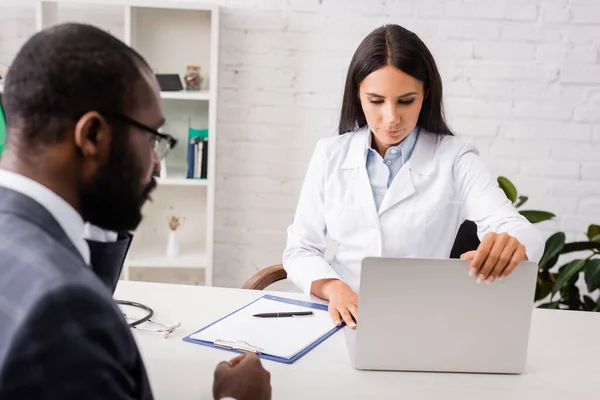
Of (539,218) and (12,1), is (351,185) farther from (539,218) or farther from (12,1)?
(12,1)

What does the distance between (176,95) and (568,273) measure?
1736 millimetres

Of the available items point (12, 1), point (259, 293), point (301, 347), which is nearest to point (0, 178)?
point (301, 347)

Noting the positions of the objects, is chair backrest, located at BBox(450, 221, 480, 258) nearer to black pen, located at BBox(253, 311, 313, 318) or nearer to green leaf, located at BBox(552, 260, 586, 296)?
black pen, located at BBox(253, 311, 313, 318)

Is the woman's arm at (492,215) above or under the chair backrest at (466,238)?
above

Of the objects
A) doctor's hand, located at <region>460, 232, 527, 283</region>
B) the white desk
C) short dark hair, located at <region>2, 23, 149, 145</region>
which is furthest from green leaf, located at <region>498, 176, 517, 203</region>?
short dark hair, located at <region>2, 23, 149, 145</region>

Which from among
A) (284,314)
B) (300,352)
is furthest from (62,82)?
(284,314)

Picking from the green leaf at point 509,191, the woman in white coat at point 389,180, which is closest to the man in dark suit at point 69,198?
the woman in white coat at point 389,180

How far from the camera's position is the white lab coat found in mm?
1739

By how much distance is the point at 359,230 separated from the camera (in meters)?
1.77

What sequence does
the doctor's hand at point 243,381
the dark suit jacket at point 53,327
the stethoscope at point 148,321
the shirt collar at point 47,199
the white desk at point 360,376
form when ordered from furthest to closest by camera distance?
1. the stethoscope at point 148,321
2. the white desk at point 360,376
3. the doctor's hand at point 243,381
4. the shirt collar at point 47,199
5. the dark suit jacket at point 53,327

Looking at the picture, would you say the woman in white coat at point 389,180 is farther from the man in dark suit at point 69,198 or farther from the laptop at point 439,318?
the man in dark suit at point 69,198

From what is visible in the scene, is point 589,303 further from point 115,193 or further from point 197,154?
point 115,193

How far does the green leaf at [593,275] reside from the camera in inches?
86.2

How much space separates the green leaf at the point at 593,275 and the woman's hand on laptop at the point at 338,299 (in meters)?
1.13
